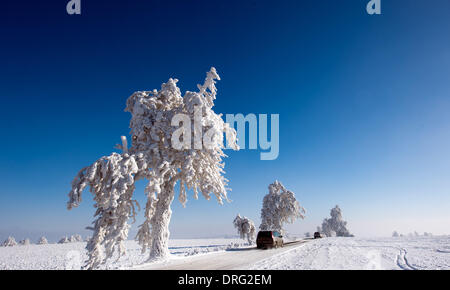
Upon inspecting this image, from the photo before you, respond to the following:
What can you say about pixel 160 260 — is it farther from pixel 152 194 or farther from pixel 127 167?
pixel 127 167

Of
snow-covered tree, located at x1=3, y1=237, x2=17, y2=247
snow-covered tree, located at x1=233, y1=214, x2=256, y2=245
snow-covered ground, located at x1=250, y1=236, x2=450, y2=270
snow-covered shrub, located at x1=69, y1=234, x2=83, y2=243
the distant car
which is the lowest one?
snow-covered shrub, located at x1=69, y1=234, x2=83, y2=243

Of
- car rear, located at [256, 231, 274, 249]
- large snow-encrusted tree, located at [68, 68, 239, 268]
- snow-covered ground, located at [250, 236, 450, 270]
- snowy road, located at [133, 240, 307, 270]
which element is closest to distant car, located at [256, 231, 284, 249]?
car rear, located at [256, 231, 274, 249]

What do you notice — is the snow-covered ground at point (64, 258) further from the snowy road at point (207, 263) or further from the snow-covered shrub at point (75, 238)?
the snow-covered shrub at point (75, 238)

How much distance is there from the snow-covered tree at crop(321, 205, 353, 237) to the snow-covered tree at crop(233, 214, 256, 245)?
153 feet

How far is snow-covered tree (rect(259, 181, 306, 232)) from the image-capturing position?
124 feet

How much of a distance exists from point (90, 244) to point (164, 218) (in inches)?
177

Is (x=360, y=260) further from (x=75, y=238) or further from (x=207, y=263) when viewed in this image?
(x=75, y=238)

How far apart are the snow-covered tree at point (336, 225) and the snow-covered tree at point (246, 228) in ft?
153

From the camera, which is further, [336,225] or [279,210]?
[336,225]

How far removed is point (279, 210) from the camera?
125 ft

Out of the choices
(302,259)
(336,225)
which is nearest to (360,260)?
(302,259)

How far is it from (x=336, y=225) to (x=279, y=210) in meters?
45.3

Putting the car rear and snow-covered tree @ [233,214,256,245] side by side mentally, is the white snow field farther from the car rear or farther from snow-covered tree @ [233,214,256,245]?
snow-covered tree @ [233,214,256,245]
